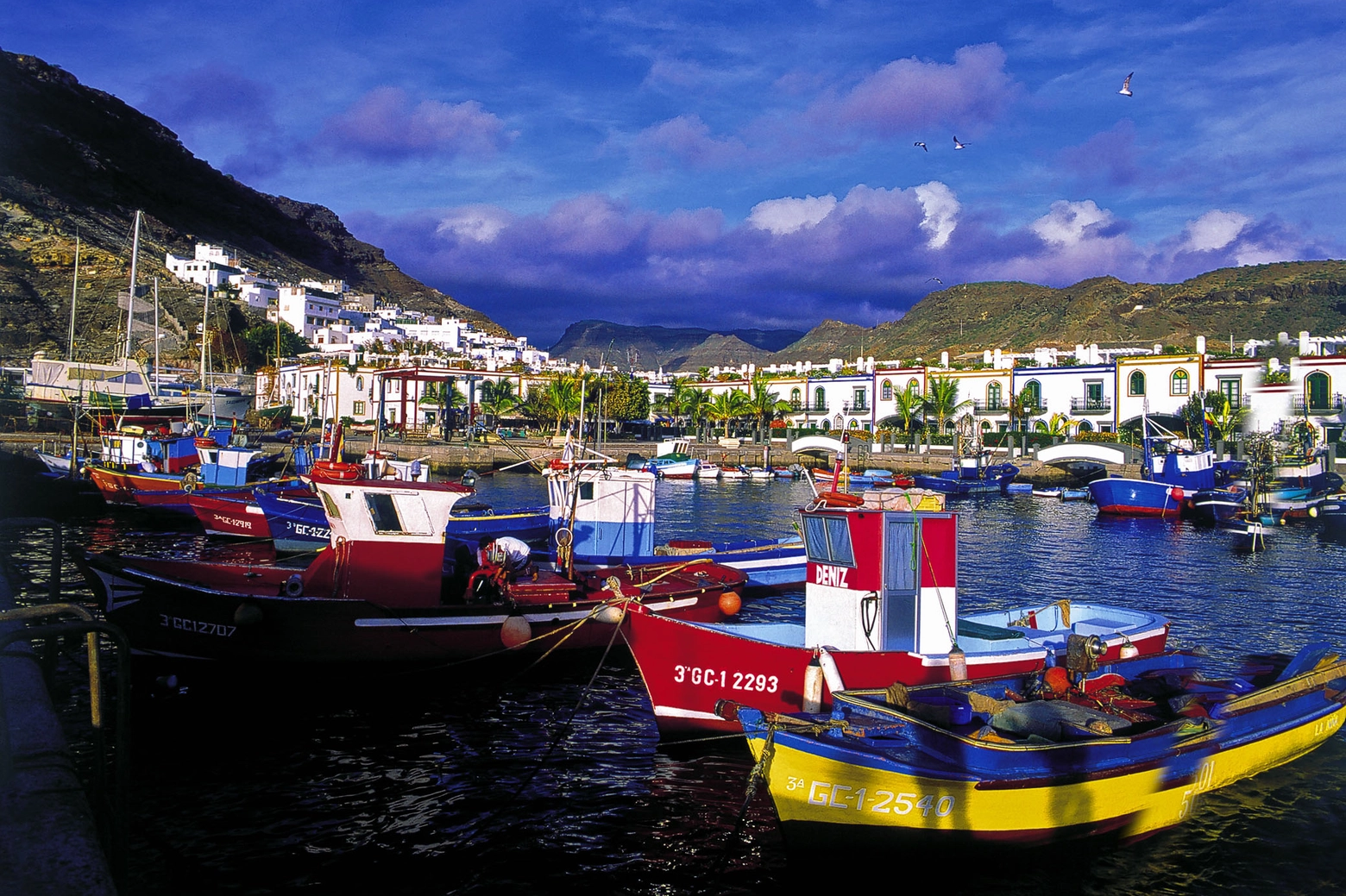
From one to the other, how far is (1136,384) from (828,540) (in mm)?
70798

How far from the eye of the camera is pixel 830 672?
38.6ft

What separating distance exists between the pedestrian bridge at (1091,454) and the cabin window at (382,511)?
61954mm

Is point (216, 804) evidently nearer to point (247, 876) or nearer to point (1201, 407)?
point (247, 876)

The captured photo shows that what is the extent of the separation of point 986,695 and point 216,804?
10579 mm

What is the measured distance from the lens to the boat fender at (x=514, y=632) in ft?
54.4

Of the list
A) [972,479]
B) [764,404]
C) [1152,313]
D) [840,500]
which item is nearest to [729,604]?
[840,500]

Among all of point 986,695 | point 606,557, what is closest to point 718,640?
point 986,695

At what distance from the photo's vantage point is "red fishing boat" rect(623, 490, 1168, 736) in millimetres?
12508

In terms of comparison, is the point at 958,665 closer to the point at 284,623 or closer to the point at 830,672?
the point at 830,672

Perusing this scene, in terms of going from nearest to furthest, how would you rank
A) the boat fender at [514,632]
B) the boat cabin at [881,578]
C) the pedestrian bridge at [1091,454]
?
the boat cabin at [881,578] → the boat fender at [514,632] → the pedestrian bridge at [1091,454]

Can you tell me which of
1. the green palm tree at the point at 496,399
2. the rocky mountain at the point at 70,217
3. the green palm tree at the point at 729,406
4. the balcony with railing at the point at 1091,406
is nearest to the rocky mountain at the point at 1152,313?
the green palm tree at the point at 729,406

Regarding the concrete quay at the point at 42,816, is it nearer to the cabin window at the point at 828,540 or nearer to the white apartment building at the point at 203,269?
the cabin window at the point at 828,540

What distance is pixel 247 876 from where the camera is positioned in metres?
9.81

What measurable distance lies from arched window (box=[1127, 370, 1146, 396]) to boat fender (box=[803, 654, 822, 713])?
2827 inches
